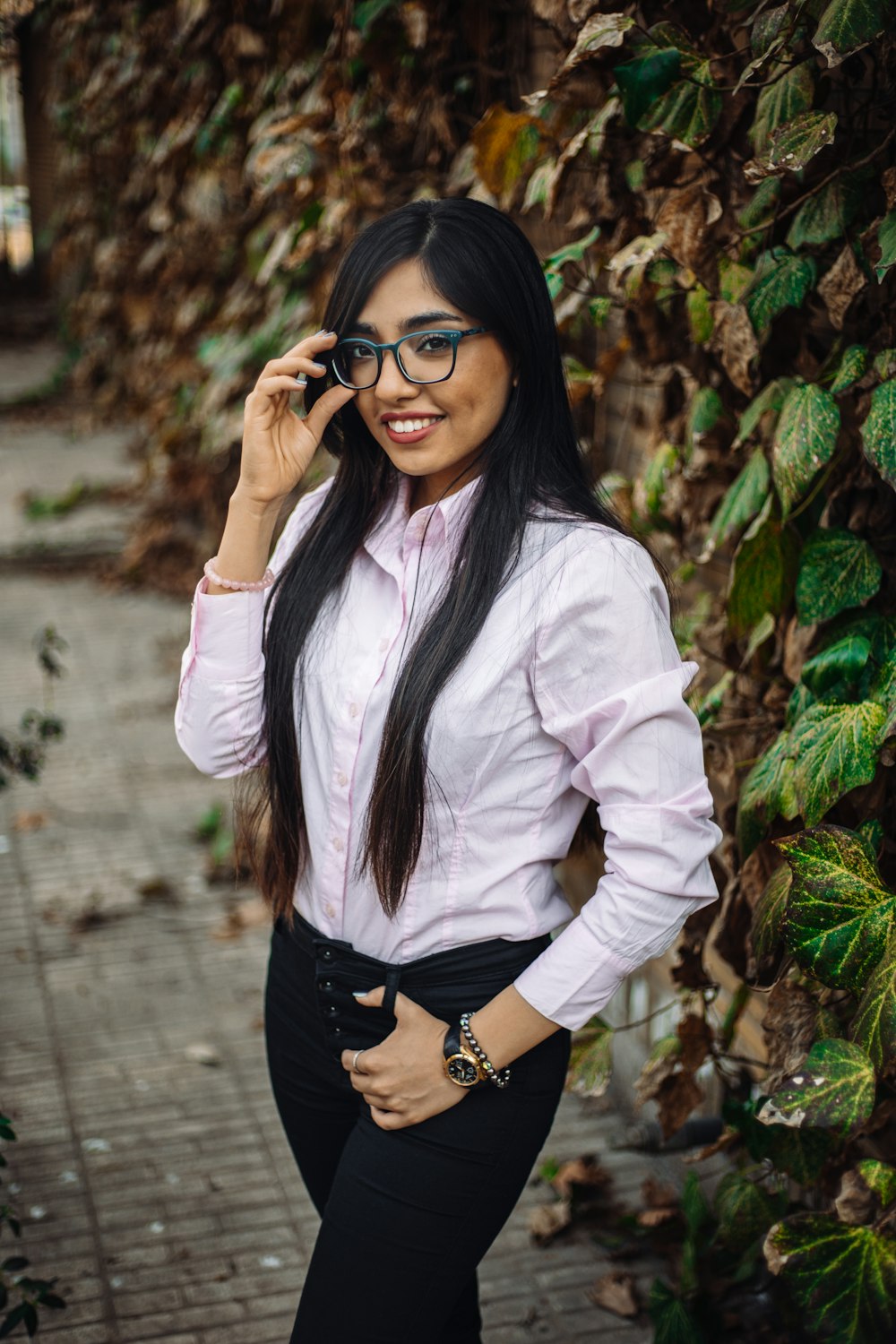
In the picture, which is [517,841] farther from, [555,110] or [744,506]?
[555,110]

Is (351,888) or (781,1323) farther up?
(351,888)

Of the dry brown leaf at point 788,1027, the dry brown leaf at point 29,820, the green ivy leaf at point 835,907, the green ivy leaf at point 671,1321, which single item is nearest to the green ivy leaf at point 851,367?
the green ivy leaf at point 835,907

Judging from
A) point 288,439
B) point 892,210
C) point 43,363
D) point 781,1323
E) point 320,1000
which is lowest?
point 43,363

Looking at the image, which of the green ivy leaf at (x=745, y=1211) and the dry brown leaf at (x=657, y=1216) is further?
the dry brown leaf at (x=657, y=1216)

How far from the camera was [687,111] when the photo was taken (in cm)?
191

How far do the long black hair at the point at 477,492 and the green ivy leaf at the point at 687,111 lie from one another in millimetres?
383

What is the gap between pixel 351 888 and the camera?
5.64ft

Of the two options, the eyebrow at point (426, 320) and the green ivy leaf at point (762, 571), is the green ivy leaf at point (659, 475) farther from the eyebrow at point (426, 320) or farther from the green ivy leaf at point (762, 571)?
the eyebrow at point (426, 320)

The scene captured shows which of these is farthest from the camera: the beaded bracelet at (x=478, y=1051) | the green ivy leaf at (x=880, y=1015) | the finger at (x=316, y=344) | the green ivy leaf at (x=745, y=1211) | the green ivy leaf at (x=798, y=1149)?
the green ivy leaf at (x=745, y=1211)

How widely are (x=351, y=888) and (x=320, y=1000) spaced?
153 millimetres

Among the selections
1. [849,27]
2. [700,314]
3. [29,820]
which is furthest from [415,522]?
[29,820]

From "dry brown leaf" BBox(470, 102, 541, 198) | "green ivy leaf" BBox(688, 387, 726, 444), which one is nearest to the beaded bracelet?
"green ivy leaf" BBox(688, 387, 726, 444)

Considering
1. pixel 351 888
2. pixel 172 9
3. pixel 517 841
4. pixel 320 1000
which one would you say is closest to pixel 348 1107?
pixel 320 1000

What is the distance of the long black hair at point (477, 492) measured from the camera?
1.62 meters
